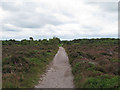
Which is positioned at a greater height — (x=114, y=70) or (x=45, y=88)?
(x=114, y=70)

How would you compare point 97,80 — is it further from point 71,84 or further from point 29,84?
point 29,84

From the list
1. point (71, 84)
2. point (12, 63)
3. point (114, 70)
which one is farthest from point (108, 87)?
point (12, 63)

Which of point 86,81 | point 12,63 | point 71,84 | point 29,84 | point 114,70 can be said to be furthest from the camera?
point 12,63

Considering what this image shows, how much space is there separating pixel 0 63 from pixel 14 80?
613cm

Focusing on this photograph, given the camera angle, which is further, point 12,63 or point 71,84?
point 12,63

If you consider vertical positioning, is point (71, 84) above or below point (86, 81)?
below

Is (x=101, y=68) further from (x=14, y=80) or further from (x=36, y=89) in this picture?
(x=14, y=80)

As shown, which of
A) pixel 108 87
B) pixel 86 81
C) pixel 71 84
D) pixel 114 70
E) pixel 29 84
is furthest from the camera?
pixel 114 70

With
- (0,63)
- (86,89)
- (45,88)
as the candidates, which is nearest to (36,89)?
(45,88)

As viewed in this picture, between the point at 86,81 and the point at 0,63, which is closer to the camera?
the point at 86,81

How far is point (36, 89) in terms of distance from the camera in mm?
8281

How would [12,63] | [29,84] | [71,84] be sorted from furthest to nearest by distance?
[12,63], [71,84], [29,84]

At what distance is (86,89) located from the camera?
24.3 feet

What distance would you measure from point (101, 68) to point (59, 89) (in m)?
4.61
